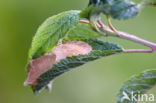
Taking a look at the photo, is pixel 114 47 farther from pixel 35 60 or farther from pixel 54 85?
pixel 54 85

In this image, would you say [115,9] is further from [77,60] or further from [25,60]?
[25,60]

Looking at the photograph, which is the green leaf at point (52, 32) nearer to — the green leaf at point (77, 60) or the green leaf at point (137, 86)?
the green leaf at point (77, 60)

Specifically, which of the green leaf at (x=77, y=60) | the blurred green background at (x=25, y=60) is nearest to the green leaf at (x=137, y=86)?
the green leaf at (x=77, y=60)

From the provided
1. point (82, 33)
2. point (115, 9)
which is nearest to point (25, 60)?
point (82, 33)

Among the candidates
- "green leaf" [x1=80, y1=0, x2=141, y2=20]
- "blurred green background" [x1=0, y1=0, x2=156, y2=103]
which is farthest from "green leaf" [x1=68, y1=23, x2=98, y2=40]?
"blurred green background" [x1=0, y1=0, x2=156, y2=103]

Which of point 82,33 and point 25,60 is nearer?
point 82,33

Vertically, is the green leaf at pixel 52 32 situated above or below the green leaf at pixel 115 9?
below

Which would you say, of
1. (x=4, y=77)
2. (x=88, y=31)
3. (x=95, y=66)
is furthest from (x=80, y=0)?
(x=88, y=31)
